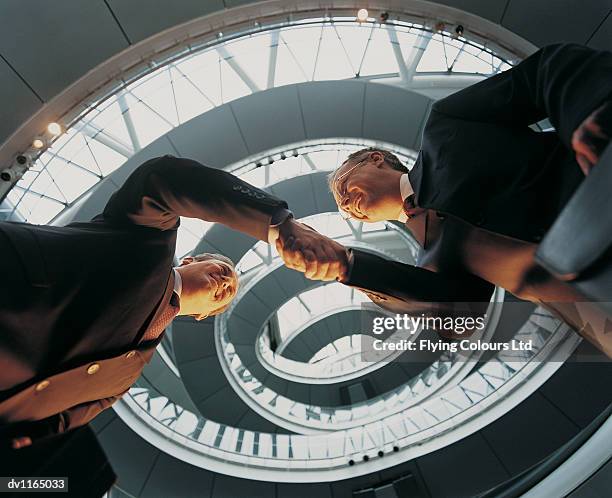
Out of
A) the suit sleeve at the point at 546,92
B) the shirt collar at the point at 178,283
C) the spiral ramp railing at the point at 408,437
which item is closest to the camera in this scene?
the suit sleeve at the point at 546,92

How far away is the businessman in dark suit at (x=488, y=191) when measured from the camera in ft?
7.70

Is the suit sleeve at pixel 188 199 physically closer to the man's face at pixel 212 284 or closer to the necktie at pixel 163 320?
the necktie at pixel 163 320

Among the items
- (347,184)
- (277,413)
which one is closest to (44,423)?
(347,184)

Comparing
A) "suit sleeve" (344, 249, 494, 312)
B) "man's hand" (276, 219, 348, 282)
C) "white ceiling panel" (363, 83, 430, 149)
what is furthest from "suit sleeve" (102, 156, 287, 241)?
"white ceiling panel" (363, 83, 430, 149)

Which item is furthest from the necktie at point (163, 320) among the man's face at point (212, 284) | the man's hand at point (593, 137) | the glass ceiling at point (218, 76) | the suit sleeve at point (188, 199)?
the glass ceiling at point (218, 76)

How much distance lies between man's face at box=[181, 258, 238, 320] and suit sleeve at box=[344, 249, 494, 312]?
1.49 metres

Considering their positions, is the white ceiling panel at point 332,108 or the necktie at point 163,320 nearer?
the necktie at point 163,320

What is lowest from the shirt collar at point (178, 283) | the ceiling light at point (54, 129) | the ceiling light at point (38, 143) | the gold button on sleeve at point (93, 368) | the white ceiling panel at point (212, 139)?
the gold button on sleeve at point (93, 368)

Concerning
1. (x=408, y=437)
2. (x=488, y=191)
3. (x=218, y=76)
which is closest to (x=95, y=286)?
(x=488, y=191)

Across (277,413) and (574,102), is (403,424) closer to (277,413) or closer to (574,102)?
(277,413)

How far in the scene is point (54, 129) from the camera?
19.1ft

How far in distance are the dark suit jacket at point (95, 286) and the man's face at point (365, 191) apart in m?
0.56

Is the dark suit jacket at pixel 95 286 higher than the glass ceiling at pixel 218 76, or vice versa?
the glass ceiling at pixel 218 76

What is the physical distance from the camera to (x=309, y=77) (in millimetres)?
8750
